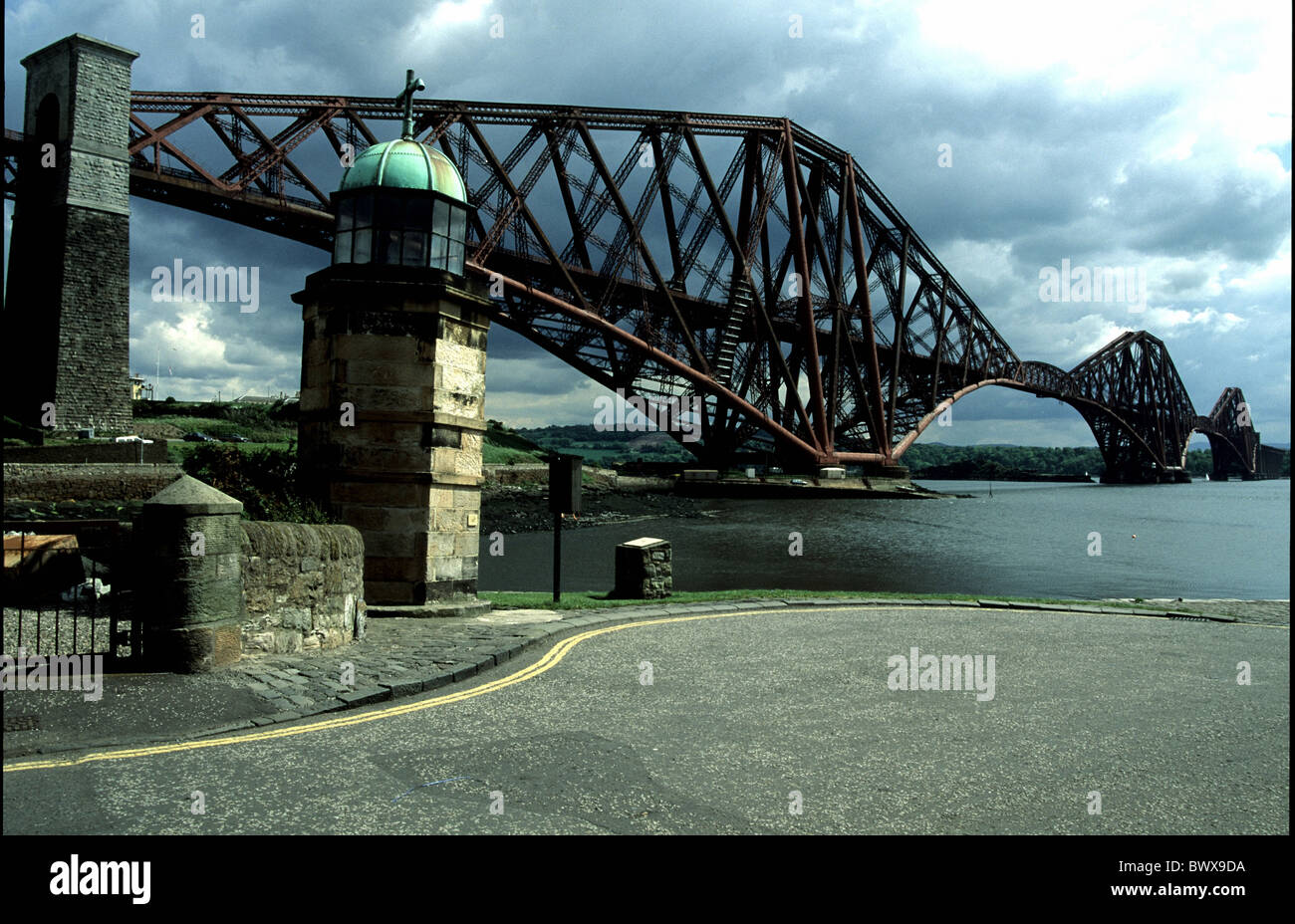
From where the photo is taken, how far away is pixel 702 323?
74.4 meters

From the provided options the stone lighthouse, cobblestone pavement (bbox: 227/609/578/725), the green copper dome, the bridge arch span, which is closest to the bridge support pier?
the stone lighthouse

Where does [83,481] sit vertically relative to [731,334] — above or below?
below

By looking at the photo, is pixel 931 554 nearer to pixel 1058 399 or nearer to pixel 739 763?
pixel 739 763

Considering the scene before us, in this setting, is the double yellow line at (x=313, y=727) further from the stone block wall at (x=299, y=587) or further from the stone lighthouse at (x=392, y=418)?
the stone lighthouse at (x=392, y=418)

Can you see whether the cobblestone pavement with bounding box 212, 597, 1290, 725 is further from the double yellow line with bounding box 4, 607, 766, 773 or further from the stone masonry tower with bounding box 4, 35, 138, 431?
the stone masonry tower with bounding box 4, 35, 138, 431

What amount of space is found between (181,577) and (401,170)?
7.49 m

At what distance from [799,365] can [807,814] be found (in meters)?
80.4

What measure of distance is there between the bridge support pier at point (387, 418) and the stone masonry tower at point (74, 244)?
3579 centimetres

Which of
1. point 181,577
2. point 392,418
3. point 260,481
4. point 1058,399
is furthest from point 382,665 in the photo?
point 1058,399

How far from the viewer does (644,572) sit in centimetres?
1427

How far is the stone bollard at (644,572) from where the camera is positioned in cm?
1428
